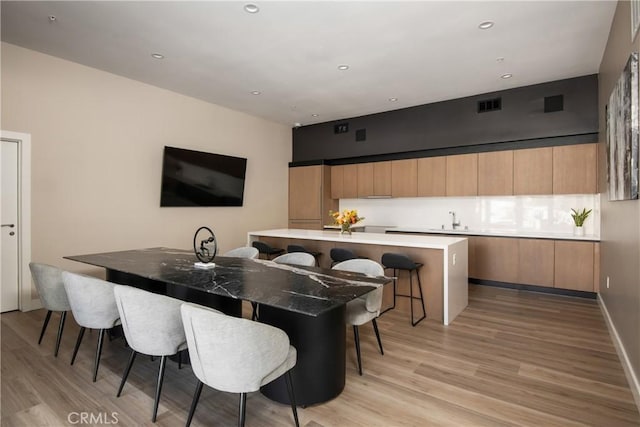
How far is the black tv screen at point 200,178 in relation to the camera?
5336 millimetres

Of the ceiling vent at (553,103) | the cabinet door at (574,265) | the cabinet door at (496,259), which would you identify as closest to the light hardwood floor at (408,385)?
the cabinet door at (574,265)

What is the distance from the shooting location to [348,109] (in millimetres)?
6410

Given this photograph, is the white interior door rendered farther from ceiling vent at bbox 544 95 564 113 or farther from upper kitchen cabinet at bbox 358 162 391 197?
ceiling vent at bbox 544 95 564 113

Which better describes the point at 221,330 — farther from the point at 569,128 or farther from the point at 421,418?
the point at 569,128

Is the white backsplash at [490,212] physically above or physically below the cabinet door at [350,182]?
below

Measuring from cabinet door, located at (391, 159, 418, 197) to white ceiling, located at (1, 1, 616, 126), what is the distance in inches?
53.6

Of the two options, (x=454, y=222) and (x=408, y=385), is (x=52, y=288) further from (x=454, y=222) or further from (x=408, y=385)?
(x=454, y=222)

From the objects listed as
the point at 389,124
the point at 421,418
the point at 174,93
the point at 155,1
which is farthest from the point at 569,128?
the point at 174,93

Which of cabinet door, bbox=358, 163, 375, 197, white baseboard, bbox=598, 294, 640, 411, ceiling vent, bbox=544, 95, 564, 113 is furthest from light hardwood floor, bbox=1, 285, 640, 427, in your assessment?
cabinet door, bbox=358, 163, 375, 197

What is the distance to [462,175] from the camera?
18.7ft

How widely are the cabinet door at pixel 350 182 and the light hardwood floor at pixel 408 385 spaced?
381 cm

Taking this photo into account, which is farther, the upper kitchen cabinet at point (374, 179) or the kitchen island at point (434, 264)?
the upper kitchen cabinet at point (374, 179)

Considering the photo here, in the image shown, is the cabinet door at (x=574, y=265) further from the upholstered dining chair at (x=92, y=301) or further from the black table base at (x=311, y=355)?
the upholstered dining chair at (x=92, y=301)

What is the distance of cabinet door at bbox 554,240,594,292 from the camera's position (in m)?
4.57
